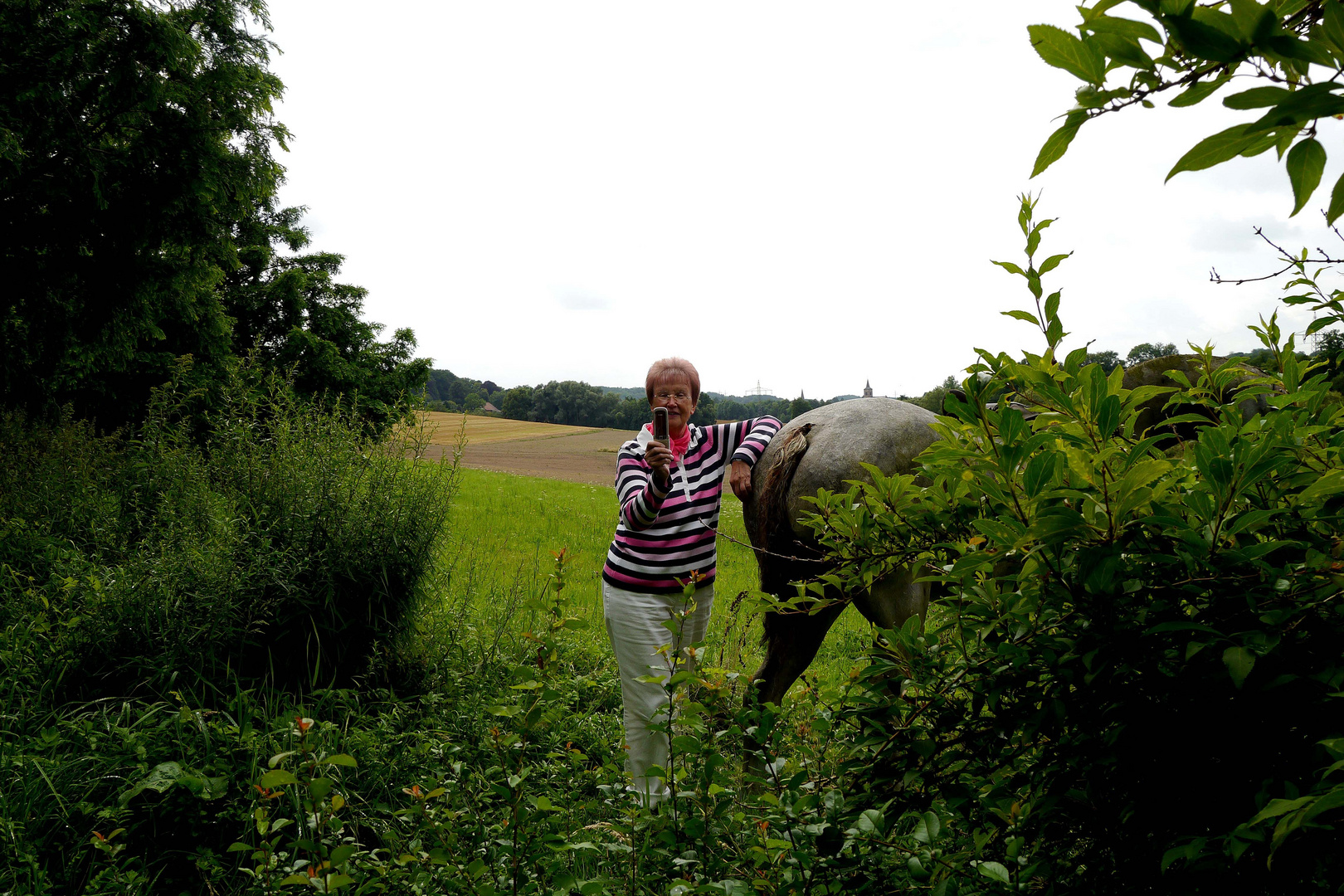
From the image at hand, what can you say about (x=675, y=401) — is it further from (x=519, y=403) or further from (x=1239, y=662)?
(x=519, y=403)

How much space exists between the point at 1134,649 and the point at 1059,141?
2.40 feet

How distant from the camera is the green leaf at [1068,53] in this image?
716 mm

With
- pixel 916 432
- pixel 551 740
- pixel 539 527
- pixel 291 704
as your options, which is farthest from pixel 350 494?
pixel 539 527

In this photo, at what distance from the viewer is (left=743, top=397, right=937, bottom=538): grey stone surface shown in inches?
130

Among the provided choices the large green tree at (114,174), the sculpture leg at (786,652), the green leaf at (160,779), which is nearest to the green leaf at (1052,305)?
the sculpture leg at (786,652)

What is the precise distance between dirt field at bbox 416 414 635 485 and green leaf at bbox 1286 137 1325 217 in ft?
58.0

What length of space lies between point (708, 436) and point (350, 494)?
2393 millimetres

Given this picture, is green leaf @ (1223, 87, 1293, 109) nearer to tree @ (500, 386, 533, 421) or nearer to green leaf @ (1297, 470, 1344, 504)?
green leaf @ (1297, 470, 1344, 504)

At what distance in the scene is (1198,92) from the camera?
25.0 inches

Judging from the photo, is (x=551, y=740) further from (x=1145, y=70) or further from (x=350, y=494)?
(x=1145, y=70)

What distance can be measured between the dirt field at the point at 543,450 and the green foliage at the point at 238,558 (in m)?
12.8

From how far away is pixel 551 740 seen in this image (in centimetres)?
384

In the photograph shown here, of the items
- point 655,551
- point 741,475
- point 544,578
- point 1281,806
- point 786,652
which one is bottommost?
point 544,578

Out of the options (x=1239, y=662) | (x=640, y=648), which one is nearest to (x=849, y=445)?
(x=640, y=648)
